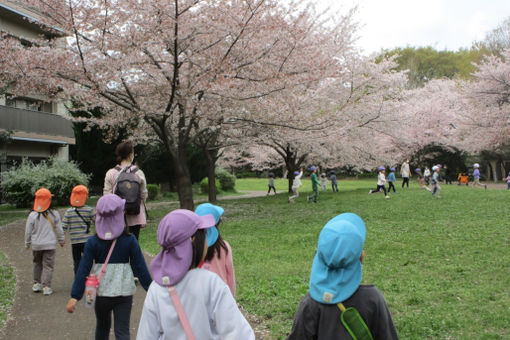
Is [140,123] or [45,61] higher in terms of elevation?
[45,61]

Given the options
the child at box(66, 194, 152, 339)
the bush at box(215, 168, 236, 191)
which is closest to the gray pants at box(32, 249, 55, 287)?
the child at box(66, 194, 152, 339)

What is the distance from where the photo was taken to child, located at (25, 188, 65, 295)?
5891 millimetres

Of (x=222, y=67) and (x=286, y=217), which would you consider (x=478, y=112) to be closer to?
(x=286, y=217)

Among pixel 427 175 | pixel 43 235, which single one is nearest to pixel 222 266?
pixel 43 235

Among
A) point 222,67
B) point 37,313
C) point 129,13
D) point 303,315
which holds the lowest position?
point 37,313

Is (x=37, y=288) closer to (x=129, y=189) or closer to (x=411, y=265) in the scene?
(x=129, y=189)

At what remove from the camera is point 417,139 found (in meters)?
36.0

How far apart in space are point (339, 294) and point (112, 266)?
209 cm

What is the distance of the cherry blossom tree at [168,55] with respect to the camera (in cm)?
1014

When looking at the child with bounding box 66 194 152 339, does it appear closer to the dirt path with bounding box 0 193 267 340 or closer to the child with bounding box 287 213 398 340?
the dirt path with bounding box 0 193 267 340

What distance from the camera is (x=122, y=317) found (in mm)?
3410

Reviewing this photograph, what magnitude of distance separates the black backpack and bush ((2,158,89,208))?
14126 millimetres

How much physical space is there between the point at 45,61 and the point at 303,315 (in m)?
10.4

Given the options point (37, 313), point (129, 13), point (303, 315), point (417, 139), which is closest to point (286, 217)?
point (129, 13)
